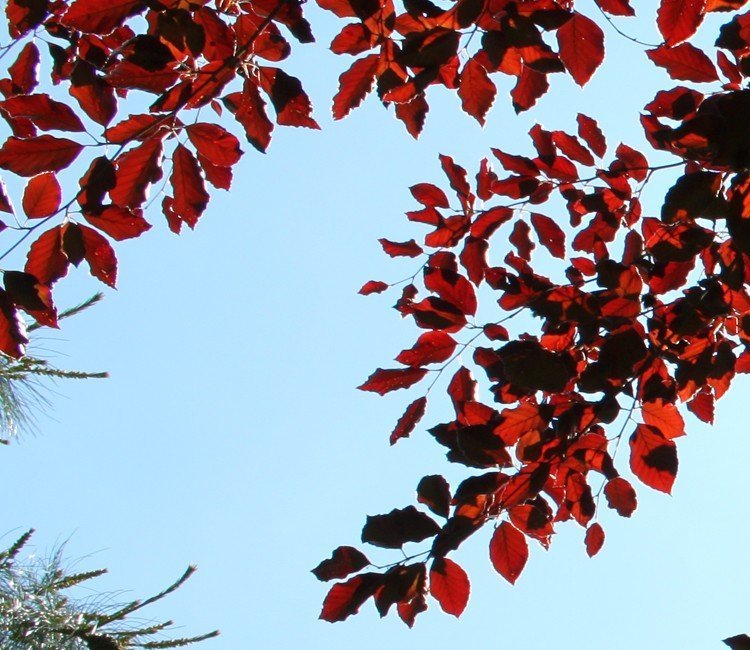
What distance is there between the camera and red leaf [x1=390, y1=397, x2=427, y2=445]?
4.32 feet

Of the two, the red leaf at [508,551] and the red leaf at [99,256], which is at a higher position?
the red leaf at [99,256]

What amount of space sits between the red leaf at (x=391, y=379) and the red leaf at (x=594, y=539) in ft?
1.21

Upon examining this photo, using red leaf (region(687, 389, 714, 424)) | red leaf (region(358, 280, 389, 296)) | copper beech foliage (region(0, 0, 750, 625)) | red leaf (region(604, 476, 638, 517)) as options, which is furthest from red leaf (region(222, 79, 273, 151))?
red leaf (region(687, 389, 714, 424))

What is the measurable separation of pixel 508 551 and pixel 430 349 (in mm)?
349

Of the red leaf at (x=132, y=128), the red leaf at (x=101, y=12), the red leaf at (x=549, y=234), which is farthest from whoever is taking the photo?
the red leaf at (x=549, y=234)

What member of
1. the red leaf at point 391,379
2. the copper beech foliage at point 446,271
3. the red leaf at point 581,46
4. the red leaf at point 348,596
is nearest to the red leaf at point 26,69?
the copper beech foliage at point 446,271

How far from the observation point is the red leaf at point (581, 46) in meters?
1.09

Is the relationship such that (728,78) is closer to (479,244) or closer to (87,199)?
(479,244)

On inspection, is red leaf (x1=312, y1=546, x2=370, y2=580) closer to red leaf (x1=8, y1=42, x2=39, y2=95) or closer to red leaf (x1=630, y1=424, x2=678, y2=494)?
red leaf (x1=630, y1=424, x2=678, y2=494)

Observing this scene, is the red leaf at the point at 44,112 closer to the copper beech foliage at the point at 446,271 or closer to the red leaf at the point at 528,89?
the copper beech foliage at the point at 446,271

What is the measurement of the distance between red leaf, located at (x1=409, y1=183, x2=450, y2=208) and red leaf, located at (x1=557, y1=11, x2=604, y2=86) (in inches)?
16.5

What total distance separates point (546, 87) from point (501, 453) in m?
0.59

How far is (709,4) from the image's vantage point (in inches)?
40.4

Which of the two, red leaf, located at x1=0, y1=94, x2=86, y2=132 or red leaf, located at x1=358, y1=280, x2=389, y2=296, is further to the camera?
red leaf, located at x1=358, y1=280, x2=389, y2=296
